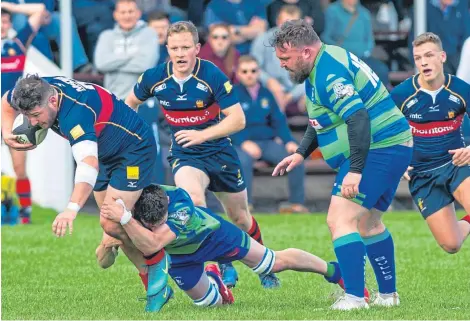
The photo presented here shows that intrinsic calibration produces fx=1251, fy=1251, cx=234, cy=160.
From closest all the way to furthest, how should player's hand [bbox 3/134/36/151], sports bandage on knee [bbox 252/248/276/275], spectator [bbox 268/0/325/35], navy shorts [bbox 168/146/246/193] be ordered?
sports bandage on knee [bbox 252/248/276/275] → player's hand [bbox 3/134/36/151] → navy shorts [bbox 168/146/246/193] → spectator [bbox 268/0/325/35]

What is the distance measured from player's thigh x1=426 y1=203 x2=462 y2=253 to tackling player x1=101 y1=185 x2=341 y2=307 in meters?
1.43

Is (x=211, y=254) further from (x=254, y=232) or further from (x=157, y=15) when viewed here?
(x=157, y=15)

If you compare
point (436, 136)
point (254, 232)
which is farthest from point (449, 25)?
point (254, 232)

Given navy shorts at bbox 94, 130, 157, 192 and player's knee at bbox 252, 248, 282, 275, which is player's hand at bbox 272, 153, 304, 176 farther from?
navy shorts at bbox 94, 130, 157, 192

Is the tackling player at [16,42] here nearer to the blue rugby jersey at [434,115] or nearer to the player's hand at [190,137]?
the player's hand at [190,137]

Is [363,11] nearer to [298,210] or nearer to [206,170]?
[298,210]

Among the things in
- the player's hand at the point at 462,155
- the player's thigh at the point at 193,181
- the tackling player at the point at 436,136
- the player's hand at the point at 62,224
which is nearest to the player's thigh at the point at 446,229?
the tackling player at the point at 436,136

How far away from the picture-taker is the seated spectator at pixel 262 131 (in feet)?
52.6

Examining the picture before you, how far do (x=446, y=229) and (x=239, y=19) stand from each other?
7.92 metres

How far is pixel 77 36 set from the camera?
17.2 meters

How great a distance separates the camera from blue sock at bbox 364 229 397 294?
8.95 metres

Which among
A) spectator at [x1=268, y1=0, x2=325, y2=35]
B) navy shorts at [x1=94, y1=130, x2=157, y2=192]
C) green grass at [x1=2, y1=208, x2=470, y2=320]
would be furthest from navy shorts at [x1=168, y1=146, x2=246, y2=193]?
spectator at [x1=268, y1=0, x2=325, y2=35]

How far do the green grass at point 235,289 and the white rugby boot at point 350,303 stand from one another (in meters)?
0.08

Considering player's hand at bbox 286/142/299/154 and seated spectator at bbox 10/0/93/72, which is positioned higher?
seated spectator at bbox 10/0/93/72
